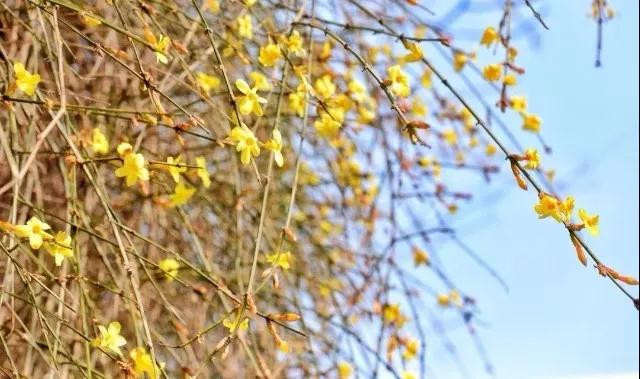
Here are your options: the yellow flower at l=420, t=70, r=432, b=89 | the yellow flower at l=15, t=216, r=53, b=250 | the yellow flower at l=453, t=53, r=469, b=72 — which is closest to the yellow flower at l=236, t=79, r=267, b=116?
the yellow flower at l=15, t=216, r=53, b=250

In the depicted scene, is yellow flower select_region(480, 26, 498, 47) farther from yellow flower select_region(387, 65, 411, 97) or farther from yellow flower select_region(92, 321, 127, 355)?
yellow flower select_region(92, 321, 127, 355)

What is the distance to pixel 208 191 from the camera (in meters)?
1.98

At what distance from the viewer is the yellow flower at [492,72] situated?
156 centimetres

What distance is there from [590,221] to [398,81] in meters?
0.37

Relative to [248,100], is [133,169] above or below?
below

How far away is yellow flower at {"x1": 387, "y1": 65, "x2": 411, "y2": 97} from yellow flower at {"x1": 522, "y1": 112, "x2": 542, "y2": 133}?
1.61ft

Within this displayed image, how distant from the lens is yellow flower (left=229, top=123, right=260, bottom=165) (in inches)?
44.2

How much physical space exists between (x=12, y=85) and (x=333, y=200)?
4.02 ft

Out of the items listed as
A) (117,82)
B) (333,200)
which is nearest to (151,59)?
(117,82)

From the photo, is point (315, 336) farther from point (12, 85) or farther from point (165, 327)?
point (12, 85)

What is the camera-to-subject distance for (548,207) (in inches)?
42.4

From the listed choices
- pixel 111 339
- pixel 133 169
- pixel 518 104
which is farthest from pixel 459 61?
pixel 111 339

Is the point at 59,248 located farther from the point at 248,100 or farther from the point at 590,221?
the point at 590,221

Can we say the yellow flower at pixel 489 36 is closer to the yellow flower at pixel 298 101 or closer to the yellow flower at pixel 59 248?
the yellow flower at pixel 298 101
